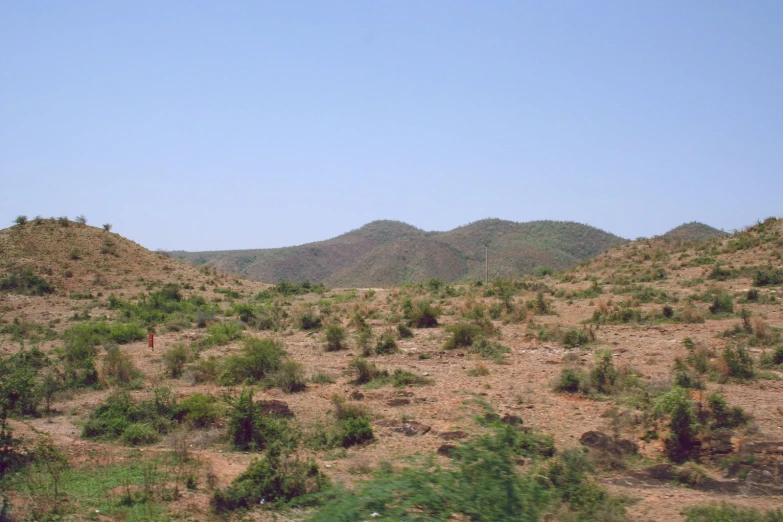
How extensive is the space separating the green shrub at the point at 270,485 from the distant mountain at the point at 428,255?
71.5m

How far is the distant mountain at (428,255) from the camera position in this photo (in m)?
92.3

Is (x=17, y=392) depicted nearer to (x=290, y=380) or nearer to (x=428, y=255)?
(x=290, y=380)

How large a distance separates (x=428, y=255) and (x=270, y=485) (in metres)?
90.2

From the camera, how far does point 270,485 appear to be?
351 inches

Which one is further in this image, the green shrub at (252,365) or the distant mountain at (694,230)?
the distant mountain at (694,230)

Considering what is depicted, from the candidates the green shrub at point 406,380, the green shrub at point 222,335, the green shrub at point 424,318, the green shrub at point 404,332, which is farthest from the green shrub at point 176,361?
the green shrub at point 424,318

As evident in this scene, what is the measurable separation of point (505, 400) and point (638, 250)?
39.7m

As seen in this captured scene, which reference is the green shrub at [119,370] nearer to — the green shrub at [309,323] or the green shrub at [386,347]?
the green shrub at [386,347]

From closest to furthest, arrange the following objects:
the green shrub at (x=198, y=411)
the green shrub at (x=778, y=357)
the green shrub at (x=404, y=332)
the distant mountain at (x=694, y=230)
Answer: the green shrub at (x=198, y=411)
the green shrub at (x=778, y=357)
the green shrub at (x=404, y=332)
the distant mountain at (x=694, y=230)

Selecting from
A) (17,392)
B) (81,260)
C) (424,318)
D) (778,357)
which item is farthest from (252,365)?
(81,260)

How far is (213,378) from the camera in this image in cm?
1741

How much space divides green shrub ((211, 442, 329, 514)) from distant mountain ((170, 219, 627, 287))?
71.5m

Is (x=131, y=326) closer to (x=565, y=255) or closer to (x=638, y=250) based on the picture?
(x=638, y=250)

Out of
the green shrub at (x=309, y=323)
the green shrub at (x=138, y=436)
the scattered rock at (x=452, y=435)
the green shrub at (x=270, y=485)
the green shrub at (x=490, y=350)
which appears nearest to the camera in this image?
the green shrub at (x=270, y=485)
